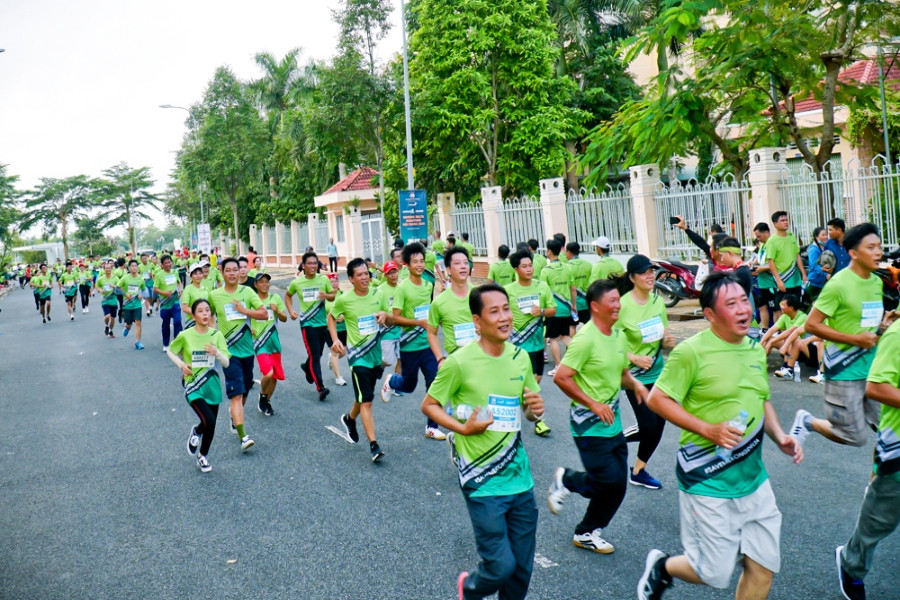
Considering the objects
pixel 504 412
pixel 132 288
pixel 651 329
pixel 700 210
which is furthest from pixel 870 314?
pixel 132 288

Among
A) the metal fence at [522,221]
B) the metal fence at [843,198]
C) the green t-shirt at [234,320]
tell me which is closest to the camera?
the green t-shirt at [234,320]

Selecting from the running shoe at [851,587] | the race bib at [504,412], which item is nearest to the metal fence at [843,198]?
the running shoe at [851,587]

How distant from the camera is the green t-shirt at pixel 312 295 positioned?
10664mm

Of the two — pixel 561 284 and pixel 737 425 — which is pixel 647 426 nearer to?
pixel 737 425

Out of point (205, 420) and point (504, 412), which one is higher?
point (504, 412)

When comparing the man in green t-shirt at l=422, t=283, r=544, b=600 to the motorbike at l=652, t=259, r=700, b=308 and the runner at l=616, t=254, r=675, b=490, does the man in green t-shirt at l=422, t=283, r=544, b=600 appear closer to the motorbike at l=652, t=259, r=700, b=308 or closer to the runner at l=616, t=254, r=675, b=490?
the runner at l=616, t=254, r=675, b=490

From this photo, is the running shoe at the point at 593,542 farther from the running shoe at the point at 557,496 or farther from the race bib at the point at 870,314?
the race bib at the point at 870,314

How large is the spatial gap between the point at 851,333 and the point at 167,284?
1267 centimetres

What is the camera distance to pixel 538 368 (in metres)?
8.84

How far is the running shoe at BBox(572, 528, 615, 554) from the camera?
5.21 meters

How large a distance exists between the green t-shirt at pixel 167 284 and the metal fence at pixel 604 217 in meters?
9.19

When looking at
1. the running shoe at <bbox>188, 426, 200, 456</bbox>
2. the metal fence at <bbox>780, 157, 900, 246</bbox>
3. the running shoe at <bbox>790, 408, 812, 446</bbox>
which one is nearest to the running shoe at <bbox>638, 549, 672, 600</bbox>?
the running shoe at <bbox>790, 408, 812, 446</bbox>

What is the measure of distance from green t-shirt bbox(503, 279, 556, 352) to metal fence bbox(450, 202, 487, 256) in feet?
55.8

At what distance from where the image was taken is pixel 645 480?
6.47m
